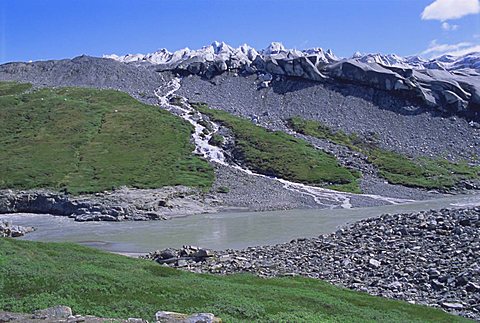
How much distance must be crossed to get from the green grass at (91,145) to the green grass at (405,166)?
39243 millimetres

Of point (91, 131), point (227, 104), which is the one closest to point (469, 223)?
point (91, 131)

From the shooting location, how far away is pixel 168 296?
2314cm

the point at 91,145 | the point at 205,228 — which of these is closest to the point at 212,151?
the point at 91,145

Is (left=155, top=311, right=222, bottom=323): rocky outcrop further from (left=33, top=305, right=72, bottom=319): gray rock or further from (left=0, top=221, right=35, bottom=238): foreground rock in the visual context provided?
(left=0, top=221, right=35, bottom=238): foreground rock

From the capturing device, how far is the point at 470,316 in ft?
87.0

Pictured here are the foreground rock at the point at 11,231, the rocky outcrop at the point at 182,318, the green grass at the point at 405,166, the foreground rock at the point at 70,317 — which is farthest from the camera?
the green grass at the point at 405,166

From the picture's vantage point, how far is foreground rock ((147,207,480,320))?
101 feet

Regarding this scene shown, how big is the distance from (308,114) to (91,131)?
66876mm

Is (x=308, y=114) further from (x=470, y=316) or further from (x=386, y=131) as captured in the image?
(x=470, y=316)

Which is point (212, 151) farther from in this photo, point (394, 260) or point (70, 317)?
point (70, 317)

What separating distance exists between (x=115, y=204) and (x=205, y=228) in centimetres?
2199

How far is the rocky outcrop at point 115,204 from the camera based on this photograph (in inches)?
3167

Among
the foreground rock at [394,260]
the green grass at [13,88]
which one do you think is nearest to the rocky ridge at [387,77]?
the green grass at [13,88]

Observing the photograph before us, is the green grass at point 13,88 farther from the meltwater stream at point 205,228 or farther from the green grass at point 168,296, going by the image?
the green grass at point 168,296
